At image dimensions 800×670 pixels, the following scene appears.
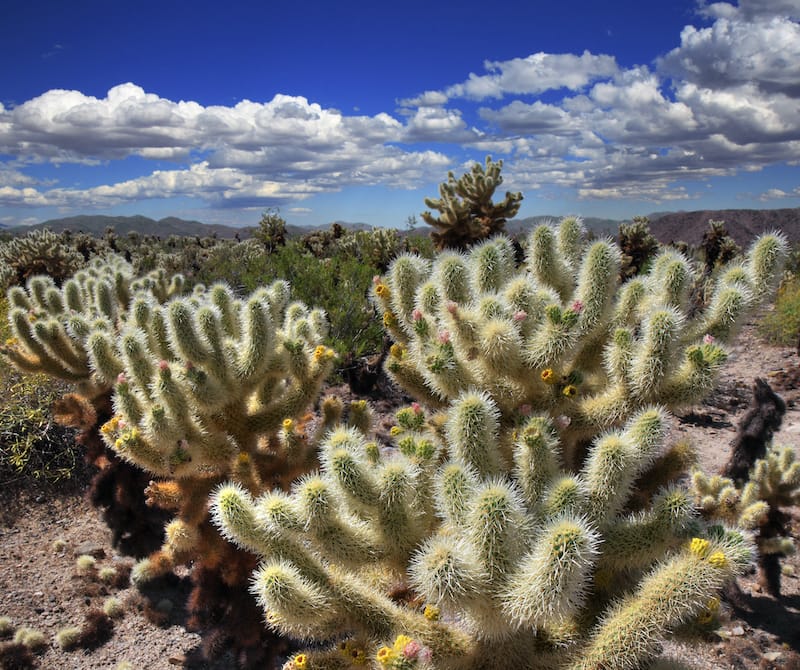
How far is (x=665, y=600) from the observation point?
2014 mm

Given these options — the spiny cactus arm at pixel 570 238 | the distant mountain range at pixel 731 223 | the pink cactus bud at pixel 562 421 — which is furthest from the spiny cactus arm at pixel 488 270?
the distant mountain range at pixel 731 223

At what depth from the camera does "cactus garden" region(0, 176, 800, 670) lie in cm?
212

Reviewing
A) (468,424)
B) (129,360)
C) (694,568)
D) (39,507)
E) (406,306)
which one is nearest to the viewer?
(694,568)

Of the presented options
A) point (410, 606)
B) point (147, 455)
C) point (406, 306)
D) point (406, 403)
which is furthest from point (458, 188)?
point (410, 606)

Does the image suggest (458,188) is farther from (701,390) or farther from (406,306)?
(701,390)

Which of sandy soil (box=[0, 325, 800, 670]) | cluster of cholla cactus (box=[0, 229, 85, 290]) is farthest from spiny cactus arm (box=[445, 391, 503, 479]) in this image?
cluster of cholla cactus (box=[0, 229, 85, 290])

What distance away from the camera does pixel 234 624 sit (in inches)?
152

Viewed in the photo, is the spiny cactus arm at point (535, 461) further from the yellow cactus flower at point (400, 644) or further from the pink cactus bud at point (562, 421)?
the yellow cactus flower at point (400, 644)

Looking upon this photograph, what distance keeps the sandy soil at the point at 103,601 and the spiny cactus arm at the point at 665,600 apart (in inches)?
56.6

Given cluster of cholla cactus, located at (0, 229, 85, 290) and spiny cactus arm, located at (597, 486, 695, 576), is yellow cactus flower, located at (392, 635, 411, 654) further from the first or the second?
cluster of cholla cactus, located at (0, 229, 85, 290)

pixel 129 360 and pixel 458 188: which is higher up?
pixel 458 188

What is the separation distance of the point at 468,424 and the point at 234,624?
258 cm

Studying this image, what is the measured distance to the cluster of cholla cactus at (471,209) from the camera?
7816 mm

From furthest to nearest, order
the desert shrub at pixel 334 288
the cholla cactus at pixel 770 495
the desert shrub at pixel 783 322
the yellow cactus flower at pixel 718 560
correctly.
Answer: the desert shrub at pixel 783 322, the desert shrub at pixel 334 288, the cholla cactus at pixel 770 495, the yellow cactus flower at pixel 718 560
